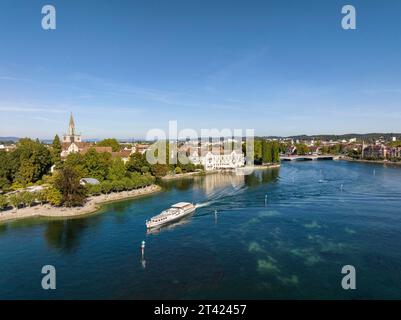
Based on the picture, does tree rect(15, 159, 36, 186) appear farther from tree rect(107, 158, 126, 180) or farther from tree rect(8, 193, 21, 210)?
tree rect(8, 193, 21, 210)

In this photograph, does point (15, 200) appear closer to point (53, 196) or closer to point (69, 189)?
point (53, 196)

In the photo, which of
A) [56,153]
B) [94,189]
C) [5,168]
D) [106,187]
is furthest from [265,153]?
[5,168]

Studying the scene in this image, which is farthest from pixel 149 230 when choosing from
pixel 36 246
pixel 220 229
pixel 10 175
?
pixel 10 175

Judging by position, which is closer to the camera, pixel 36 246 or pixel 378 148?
A: pixel 36 246

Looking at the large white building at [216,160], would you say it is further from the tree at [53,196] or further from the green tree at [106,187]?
the tree at [53,196]
